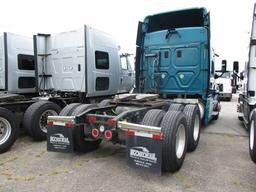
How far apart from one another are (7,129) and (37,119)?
2.37ft

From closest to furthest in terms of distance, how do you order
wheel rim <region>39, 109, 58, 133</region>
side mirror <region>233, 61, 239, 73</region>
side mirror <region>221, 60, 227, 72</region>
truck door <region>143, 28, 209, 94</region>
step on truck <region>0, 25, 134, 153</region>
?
wheel rim <region>39, 109, 58, 133</region> → truck door <region>143, 28, 209, 94</region> → step on truck <region>0, 25, 134, 153</region> → side mirror <region>233, 61, 239, 73</region> → side mirror <region>221, 60, 227, 72</region>

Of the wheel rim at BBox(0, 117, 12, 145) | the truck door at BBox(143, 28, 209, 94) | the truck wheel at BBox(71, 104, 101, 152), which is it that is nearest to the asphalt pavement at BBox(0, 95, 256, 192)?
the truck wheel at BBox(71, 104, 101, 152)

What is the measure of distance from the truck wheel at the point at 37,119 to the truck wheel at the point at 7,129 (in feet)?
1.62

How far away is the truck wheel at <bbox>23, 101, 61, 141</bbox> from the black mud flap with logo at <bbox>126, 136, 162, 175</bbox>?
2.96 meters

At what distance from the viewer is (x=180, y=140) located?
4141 mm

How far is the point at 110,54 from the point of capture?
816cm

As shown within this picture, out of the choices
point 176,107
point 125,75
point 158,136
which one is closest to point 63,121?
point 158,136

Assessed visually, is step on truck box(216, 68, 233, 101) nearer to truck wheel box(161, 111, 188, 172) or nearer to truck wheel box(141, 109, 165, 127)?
truck wheel box(161, 111, 188, 172)

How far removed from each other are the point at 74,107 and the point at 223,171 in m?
2.95

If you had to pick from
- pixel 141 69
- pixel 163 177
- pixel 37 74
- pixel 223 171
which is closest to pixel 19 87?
pixel 37 74

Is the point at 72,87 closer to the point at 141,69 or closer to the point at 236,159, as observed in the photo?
the point at 141,69

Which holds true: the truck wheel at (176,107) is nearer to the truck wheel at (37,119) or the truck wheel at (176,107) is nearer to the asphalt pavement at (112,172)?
the asphalt pavement at (112,172)

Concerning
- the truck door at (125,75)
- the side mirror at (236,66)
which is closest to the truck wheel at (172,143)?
the side mirror at (236,66)

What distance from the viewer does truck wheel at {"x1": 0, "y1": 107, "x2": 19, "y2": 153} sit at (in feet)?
16.1
